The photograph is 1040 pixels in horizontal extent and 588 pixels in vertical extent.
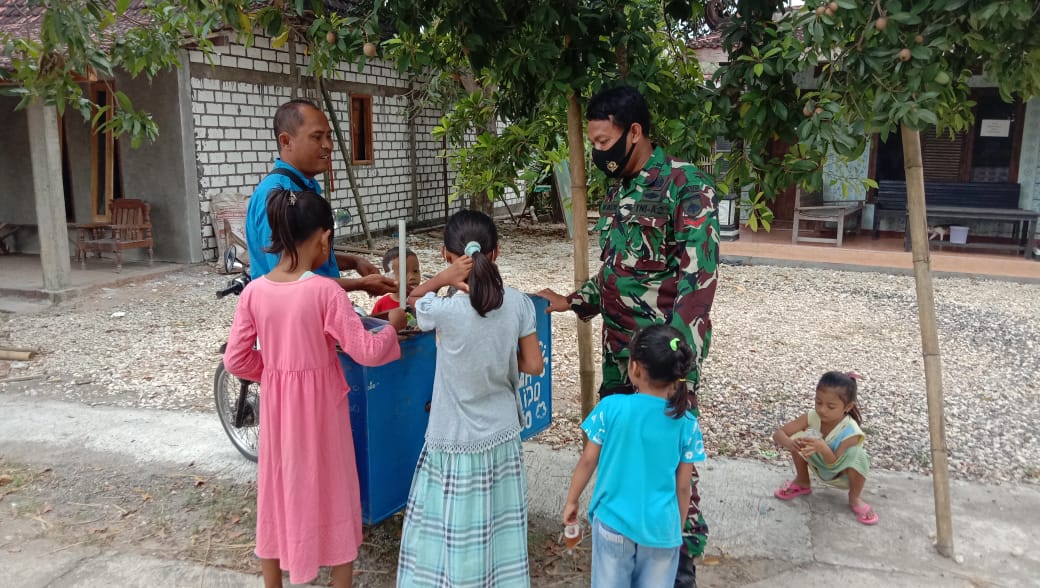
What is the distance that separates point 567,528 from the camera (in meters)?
2.32

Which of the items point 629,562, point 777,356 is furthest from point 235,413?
point 777,356

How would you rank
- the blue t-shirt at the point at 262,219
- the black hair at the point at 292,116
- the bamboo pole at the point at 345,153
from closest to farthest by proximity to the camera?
1. the blue t-shirt at the point at 262,219
2. the black hair at the point at 292,116
3. the bamboo pole at the point at 345,153

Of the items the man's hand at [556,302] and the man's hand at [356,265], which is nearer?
the man's hand at [556,302]

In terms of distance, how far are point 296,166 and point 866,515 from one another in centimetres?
292

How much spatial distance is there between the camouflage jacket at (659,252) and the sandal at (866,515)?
4.62 feet

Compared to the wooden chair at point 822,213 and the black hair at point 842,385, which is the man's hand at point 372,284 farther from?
the wooden chair at point 822,213

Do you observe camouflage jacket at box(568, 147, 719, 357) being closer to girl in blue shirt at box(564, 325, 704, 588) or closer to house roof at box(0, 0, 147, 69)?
girl in blue shirt at box(564, 325, 704, 588)

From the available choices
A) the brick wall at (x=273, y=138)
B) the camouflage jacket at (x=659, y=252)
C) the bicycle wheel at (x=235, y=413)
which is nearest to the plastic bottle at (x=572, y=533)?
the camouflage jacket at (x=659, y=252)

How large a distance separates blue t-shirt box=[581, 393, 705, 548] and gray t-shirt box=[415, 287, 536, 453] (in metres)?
0.36

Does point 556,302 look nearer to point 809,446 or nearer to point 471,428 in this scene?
point 471,428

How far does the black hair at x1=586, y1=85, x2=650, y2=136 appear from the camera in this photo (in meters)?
2.54

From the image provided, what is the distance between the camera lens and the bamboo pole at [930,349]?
305 centimetres

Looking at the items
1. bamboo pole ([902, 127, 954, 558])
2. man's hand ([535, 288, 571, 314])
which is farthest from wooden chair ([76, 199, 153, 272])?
bamboo pole ([902, 127, 954, 558])

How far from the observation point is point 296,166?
9.93 feet
